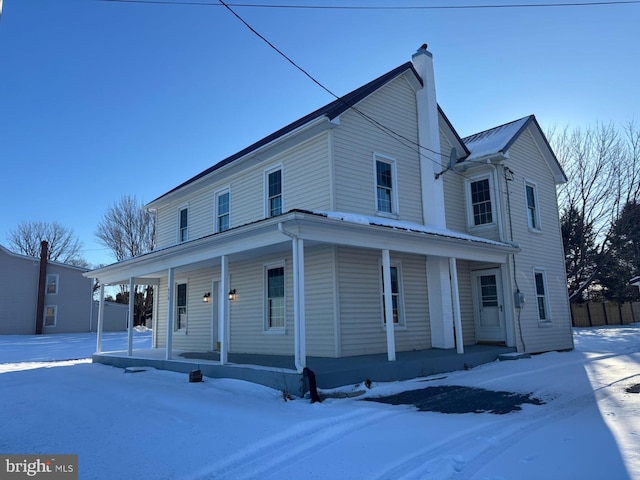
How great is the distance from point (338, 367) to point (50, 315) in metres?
29.4

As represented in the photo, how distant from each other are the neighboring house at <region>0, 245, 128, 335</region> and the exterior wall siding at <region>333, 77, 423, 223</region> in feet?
81.2

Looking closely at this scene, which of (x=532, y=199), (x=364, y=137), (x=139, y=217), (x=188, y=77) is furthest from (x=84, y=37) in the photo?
(x=139, y=217)

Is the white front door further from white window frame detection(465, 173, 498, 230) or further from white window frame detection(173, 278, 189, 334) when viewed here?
white window frame detection(173, 278, 189, 334)

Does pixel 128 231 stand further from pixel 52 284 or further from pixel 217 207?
pixel 217 207

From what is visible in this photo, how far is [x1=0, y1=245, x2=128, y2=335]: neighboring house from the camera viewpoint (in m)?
29.2

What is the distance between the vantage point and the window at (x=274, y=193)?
12.5 metres

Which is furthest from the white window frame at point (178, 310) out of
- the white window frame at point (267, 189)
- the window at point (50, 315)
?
the window at point (50, 315)

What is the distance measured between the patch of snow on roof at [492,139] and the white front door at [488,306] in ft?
12.0

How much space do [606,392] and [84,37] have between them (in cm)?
1243

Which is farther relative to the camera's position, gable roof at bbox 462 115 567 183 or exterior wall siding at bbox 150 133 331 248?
gable roof at bbox 462 115 567 183

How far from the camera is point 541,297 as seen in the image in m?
14.8

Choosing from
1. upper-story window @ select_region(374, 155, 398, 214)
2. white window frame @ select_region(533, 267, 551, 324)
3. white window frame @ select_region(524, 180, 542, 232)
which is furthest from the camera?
white window frame @ select_region(524, 180, 542, 232)

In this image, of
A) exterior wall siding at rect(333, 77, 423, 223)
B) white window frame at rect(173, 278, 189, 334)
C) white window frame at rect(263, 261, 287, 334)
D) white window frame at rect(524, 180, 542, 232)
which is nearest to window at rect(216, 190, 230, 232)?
white window frame at rect(173, 278, 189, 334)

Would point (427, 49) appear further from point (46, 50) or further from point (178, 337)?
point (178, 337)
